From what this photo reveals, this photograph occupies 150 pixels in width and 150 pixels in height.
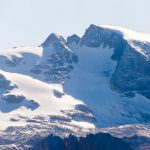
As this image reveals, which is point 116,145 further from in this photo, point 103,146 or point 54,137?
point 54,137

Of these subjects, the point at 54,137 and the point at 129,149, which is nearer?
the point at 129,149

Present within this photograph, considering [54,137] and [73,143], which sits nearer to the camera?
[73,143]

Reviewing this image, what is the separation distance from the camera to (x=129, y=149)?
13662 centimetres

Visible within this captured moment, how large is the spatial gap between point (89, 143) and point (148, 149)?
9.49 m

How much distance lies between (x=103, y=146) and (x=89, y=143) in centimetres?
219

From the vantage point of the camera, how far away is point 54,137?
5797 inches

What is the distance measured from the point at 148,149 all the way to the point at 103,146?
7411 mm


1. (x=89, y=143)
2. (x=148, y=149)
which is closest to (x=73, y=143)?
(x=89, y=143)

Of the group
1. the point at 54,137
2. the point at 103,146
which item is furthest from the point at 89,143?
the point at 54,137

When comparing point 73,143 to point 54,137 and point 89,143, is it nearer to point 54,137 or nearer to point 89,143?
point 89,143

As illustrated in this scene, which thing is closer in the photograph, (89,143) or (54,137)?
(89,143)

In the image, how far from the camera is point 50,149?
137 metres

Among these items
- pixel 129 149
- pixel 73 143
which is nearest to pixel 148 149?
pixel 129 149

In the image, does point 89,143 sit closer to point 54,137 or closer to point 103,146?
point 103,146
